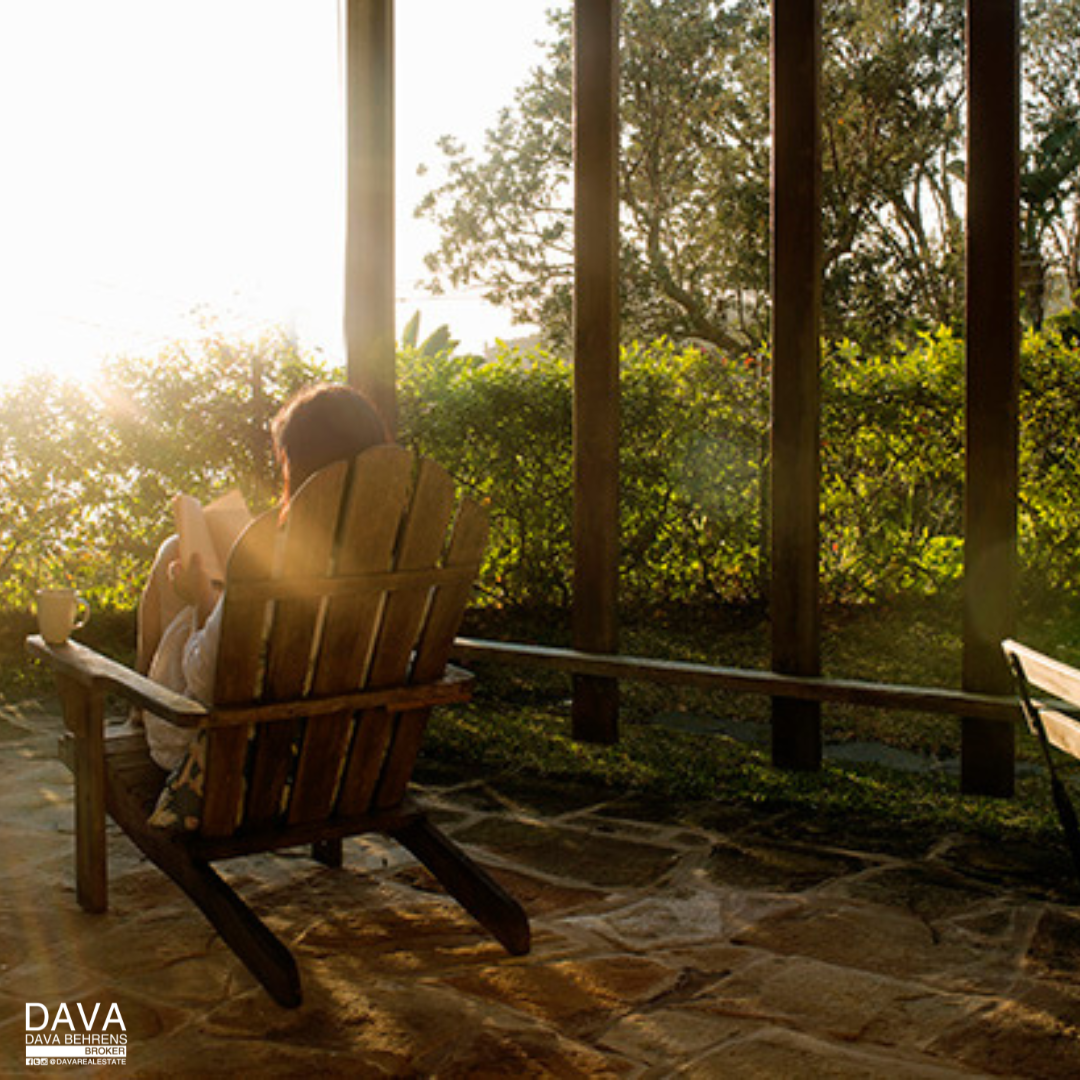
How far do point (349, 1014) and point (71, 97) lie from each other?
7.32 meters

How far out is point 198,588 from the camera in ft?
9.52

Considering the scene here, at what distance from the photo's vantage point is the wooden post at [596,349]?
4668 millimetres

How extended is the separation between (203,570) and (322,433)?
0.45 m

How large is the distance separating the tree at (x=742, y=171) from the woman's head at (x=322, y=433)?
12375 mm

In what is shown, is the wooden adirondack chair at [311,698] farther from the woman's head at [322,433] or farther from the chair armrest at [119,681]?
the woman's head at [322,433]

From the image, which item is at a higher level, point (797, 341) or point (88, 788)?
point (797, 341)

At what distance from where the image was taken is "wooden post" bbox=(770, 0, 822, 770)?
4203 millimetres

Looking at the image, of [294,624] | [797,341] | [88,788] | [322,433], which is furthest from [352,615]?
[797,341]

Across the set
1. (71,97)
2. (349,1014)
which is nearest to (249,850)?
(349,1014)

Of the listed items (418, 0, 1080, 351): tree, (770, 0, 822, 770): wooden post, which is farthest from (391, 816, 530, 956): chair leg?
Result: (418, 0, 1080, 351): tree

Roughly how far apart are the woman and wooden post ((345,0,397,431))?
2035mm

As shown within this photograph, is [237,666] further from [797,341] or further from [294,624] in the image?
[797,341]

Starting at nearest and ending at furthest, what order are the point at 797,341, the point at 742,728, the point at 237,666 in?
1. the point at 237,666
2. the point at 797,341
3. the point at 742,728

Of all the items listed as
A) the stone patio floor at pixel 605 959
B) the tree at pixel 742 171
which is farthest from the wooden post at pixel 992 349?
the tree at pixel 742 171
